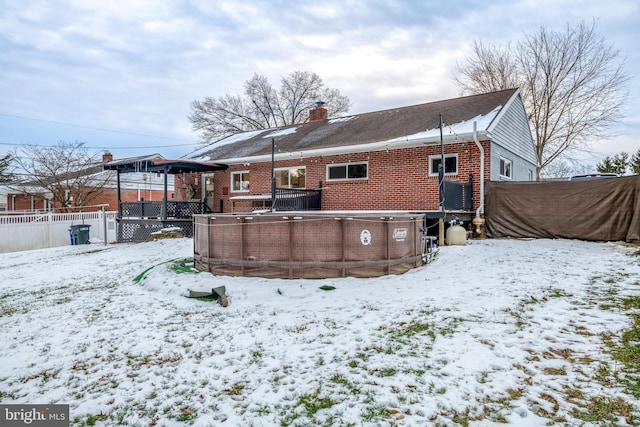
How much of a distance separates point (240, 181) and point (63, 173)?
15.4m

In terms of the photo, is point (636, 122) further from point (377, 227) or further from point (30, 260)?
point (30, 260)

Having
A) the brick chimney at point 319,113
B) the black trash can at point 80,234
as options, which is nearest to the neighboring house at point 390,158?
the brick chimney at point 319,113

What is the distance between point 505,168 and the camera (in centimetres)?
1307

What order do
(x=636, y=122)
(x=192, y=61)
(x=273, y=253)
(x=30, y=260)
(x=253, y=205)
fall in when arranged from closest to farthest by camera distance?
(x=273, y=253) → (x=30, y=260) → (x=253, y=205) → (x=636, y=122) → (x=192, y=61)

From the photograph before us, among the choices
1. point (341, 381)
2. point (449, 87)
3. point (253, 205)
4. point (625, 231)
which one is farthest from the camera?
point (449, 87)

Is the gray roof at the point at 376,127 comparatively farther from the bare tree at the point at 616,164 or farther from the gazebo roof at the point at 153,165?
the bare tree at the point at 616,164

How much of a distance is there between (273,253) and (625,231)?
9.57 metres

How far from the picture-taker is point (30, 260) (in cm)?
1195

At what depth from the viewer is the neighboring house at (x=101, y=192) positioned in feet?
80.8

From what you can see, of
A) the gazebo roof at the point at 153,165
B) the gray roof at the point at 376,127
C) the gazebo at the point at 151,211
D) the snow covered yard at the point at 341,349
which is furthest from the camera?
the gazebo at the point at 151,211

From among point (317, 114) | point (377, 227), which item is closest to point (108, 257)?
point (377, 227)

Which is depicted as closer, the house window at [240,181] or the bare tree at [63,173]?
the house window at [240,181]

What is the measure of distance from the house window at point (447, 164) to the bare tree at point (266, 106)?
23.8 meters

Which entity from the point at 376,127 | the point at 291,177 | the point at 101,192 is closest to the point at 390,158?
the point at 376,127
